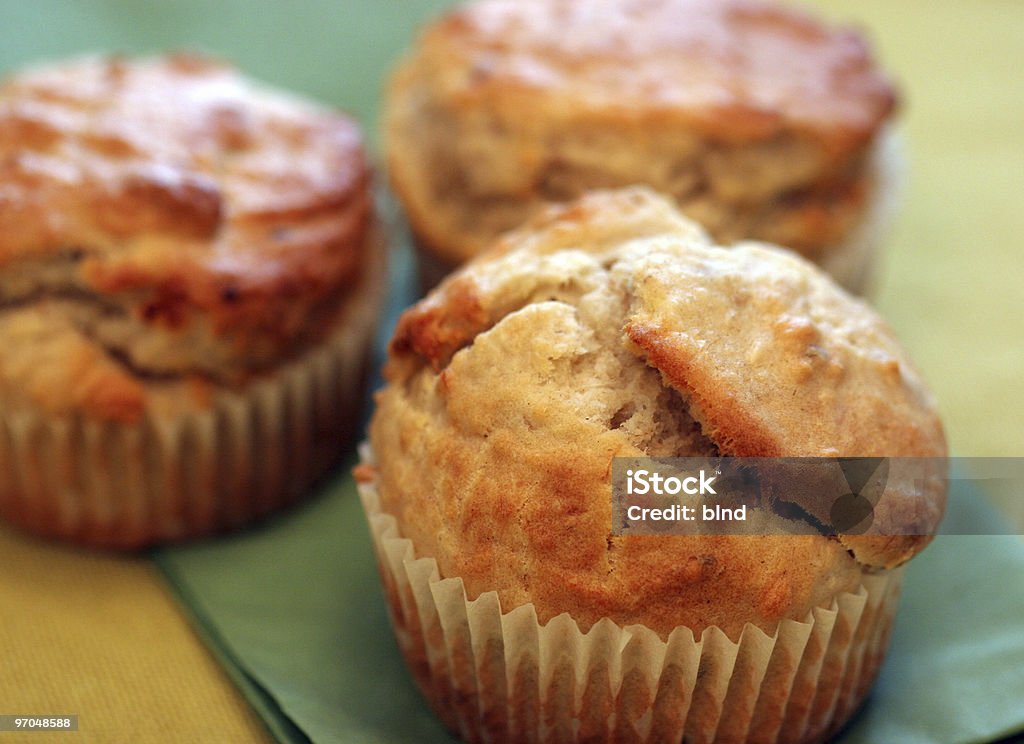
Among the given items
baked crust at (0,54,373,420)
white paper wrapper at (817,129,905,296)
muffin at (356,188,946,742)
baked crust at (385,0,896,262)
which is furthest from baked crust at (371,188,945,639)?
white paper wrapper at (817,129,905,296)

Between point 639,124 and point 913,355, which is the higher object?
point 639,124

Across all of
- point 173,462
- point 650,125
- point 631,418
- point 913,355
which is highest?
point 650,125

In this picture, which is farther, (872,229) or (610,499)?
(872,229)

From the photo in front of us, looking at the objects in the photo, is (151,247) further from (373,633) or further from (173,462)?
(373,633)

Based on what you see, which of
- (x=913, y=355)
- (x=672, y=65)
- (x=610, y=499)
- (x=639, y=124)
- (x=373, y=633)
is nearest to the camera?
(x=610, y=499)

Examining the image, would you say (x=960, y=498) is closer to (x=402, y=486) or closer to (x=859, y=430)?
(x=859, y=430)

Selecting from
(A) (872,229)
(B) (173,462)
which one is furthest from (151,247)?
(A) (872,229)

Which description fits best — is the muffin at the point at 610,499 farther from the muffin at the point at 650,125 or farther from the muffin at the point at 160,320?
the muffin at the point at 650,125
